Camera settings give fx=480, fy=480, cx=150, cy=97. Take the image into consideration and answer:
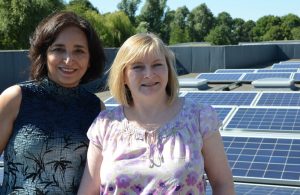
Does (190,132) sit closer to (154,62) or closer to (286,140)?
(154,62)

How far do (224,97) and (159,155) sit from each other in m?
6.74

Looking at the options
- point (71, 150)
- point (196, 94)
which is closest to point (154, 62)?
point (71, 150)

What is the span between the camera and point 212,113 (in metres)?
2.66

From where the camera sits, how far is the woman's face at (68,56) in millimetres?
3002

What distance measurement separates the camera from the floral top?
2516mm

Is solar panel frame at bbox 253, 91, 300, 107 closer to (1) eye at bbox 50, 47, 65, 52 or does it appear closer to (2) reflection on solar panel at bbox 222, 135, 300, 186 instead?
(2) reflection on solar panel at bbox 222, 135, 300, 186

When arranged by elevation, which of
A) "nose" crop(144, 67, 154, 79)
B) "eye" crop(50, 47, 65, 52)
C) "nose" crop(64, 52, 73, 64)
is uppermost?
"eye" crop(50, 47, 65, 52)

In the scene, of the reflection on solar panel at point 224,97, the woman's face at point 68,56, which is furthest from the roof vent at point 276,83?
the woman's face at point 68,56

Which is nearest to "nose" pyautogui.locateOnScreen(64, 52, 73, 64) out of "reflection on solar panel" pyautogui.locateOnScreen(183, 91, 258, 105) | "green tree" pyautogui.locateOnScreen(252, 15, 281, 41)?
"reflection on solar panel" pyautogui.locateOnScreen(183, 91, 258, 105)

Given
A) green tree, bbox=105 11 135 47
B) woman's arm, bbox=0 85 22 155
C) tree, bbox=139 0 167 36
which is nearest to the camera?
woman's arm, bbox=0 85 22 155

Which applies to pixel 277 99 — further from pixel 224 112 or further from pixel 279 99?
pixel 224 112

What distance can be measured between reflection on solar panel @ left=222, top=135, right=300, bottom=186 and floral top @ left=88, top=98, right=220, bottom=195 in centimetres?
218

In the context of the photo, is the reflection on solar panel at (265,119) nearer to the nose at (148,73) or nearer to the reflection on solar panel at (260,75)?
the nose at (148,73)

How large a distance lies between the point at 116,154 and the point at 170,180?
0.34 meters
